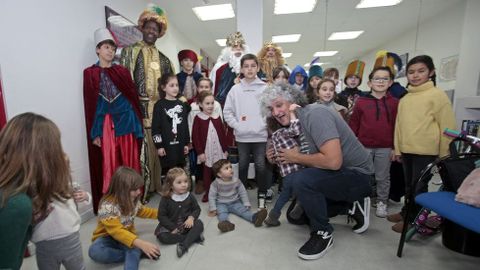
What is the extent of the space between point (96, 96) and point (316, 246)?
2078 millimetres

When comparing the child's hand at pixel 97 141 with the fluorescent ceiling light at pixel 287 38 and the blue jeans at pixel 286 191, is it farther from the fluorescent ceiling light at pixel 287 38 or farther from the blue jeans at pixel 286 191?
the fluorescent ceiling light at pixel 287 38

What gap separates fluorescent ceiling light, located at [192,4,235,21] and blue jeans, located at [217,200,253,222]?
3.92m

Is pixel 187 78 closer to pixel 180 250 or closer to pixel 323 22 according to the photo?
pixel 180 250

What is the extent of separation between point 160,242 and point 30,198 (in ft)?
3.42

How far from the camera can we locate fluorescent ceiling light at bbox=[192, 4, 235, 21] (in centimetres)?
473

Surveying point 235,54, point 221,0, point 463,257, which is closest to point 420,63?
point 463,257

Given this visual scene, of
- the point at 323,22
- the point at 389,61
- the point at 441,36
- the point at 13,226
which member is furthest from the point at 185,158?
the point at 441,36

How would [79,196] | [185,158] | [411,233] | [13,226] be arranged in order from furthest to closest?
[185,158], [411,233], [79,196], [13,226]

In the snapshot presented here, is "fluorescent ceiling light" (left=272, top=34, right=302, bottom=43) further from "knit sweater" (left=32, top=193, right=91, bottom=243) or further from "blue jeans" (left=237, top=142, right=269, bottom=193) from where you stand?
"knit sweater" (left=32, top=193, right=91, bottom=243)

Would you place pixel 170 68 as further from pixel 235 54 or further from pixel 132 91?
pixel 235 54

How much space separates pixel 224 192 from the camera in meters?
2.22

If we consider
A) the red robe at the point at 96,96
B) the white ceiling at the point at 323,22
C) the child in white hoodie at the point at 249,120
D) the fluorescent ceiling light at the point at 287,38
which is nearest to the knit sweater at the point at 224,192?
the child in white hoodie at the point at 249,120

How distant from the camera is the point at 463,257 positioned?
1553 millimetres

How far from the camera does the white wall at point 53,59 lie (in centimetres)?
162
